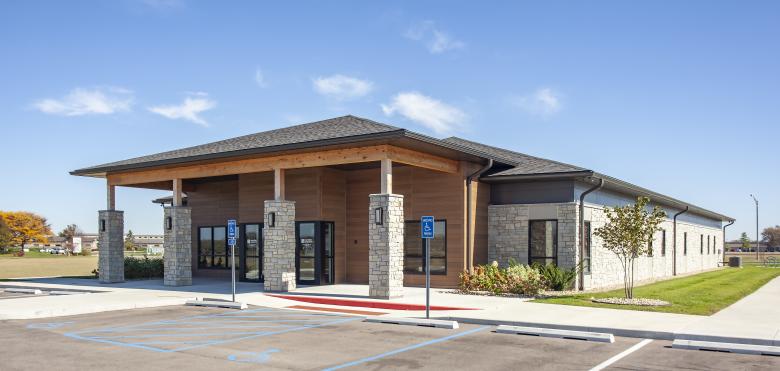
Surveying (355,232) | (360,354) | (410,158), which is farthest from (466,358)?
(355,232)

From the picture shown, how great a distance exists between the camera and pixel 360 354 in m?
10.2

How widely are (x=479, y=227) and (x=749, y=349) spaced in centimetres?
1204

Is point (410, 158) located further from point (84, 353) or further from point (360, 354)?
point (84, 353)

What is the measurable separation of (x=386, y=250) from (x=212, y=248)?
40.4 ft

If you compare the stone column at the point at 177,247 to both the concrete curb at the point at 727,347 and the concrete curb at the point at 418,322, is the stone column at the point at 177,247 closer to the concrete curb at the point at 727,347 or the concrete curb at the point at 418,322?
the concrete curb at the point at 418,322

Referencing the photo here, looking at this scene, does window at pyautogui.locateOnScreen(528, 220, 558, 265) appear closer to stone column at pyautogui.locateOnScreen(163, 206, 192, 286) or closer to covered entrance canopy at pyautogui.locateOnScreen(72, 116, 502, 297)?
covered entrance canopy at pyautogui.locateOnScreen(72, 116, 502, 297)

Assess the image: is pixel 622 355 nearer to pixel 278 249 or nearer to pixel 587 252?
pixel 587 252

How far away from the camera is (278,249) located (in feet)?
66.5

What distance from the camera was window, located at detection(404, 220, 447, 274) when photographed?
21.5 metres

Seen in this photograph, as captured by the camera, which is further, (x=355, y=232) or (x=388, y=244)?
(x=355, y=232)

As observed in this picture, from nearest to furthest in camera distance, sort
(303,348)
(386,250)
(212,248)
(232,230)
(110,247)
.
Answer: (303,348) → (232,230) → (386,250) → (110,247) → (212,248)

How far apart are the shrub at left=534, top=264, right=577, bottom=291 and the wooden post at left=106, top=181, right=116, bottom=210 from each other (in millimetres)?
17428

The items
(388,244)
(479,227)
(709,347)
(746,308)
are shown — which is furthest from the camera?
(479,227)

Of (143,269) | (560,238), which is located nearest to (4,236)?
(143,269)
